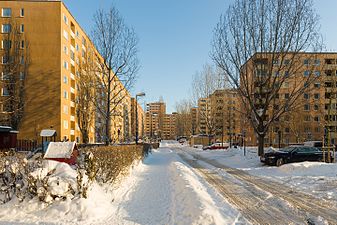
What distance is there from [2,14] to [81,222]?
43131 mm

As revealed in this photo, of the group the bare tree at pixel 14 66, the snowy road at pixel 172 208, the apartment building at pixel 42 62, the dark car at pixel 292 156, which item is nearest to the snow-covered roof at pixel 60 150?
the snowy road at pixel 172 208

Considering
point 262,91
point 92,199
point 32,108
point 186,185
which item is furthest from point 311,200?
point 32,108

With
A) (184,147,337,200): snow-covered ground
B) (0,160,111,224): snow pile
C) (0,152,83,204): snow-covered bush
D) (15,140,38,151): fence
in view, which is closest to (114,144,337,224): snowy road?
(0,160,111,224): snow pile

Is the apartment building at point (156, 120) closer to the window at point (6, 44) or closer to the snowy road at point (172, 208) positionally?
the window at point (6, 44)

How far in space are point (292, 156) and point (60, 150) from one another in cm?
1492

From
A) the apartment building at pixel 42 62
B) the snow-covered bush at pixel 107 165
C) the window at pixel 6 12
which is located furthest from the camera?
the window at pixel 6 12

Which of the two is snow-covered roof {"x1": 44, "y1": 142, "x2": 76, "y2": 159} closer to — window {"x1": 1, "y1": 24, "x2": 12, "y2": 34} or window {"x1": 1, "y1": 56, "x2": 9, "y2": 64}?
window {"x1": 1, "y1": 56, "x2": 9, "y2": 64}

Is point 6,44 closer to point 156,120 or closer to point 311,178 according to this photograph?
point 311,178

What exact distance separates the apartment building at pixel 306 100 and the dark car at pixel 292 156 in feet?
6.37

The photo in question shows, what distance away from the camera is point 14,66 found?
1487 inches

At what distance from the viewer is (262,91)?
24.7m

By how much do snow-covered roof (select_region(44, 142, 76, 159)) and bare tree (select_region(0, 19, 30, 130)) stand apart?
2520 centimetres

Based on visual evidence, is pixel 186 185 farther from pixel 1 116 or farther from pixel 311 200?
pixel 1 116

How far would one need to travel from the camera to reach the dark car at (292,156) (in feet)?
65.3
